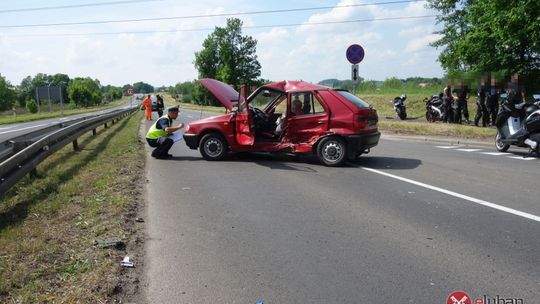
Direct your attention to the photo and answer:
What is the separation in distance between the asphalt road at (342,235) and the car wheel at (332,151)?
0.57 m

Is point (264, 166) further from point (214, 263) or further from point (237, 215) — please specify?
point (214, 263)

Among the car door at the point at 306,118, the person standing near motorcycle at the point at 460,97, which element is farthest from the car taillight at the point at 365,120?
the person standing near motorcycle at the point at 460,97

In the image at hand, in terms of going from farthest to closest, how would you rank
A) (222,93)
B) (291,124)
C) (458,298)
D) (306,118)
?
(222,93) < (291,124) < (306,118) < (458,298)

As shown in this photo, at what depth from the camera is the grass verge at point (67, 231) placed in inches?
145

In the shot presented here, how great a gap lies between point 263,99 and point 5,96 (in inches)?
5177

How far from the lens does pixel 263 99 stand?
1091cm

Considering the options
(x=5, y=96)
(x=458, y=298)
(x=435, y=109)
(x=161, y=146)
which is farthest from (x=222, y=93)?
(x=5, y=96)

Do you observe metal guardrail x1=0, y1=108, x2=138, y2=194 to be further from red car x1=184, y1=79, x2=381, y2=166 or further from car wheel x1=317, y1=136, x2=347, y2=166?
car wheel x1=317, y1=136, x2=347, y2=166

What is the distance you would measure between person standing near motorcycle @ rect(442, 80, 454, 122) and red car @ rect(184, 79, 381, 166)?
31.1 feet

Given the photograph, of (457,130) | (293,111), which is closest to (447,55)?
(457,130)

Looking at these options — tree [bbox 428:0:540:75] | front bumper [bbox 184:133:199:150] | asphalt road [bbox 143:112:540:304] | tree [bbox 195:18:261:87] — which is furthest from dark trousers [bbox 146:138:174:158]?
tree [bbox 195:18:261:87]

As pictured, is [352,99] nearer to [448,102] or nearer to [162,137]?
[162,137]

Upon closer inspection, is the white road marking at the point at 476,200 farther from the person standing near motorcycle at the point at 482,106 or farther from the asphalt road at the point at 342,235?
the person standing near motorcycle at the point at 482,106

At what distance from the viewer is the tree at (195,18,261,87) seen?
8762 centimetres
